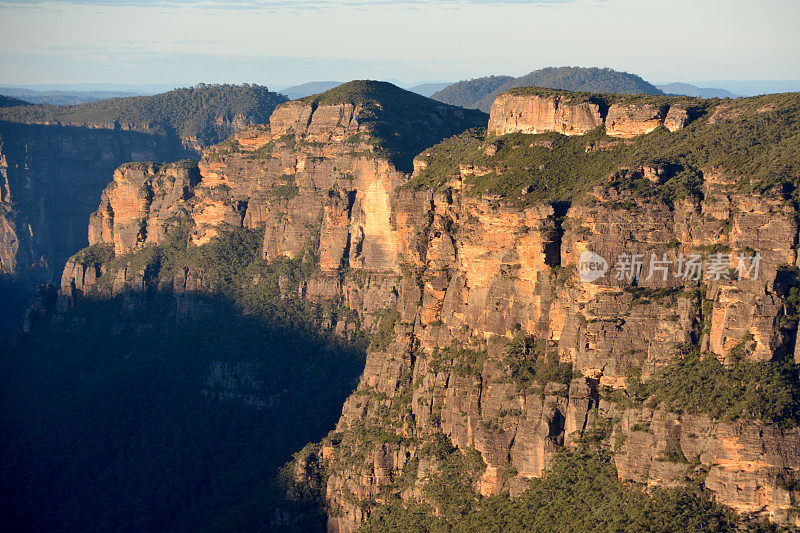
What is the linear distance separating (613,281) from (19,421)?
65481 millimetres

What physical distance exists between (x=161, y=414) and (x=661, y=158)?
58.7 meters

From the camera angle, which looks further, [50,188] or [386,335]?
[50,188]

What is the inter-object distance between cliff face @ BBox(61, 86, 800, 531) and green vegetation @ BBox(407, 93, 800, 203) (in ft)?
2.25

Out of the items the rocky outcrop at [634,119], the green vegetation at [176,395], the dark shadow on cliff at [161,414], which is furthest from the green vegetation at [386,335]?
the rocky outcrop at [634,119]

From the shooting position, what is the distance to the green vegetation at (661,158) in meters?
67.1

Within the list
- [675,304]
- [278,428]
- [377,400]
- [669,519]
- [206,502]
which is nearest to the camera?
[669,519]

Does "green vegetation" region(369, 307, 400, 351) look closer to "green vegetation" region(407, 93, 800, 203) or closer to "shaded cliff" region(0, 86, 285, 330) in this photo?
"green vegetation" region(407, 93, 800, 203)

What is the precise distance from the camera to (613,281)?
66750mm

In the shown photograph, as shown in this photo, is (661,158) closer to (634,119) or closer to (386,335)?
(634,119)

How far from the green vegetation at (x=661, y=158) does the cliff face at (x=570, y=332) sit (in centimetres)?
68

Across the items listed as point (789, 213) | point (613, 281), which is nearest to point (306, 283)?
point (613, 281)

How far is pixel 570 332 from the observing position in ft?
224

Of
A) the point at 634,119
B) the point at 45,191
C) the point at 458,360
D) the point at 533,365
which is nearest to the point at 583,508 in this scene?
the point at 533,365

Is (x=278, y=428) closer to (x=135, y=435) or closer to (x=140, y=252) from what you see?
(x=135, y=435)
